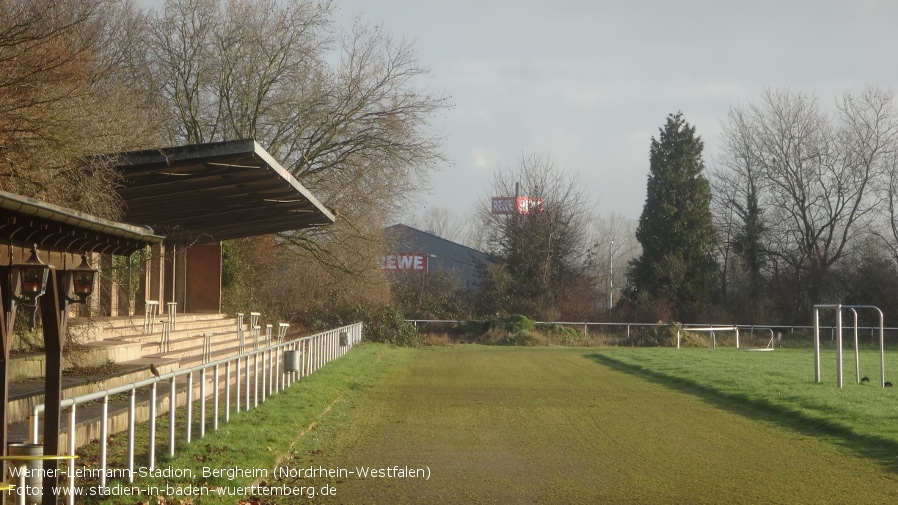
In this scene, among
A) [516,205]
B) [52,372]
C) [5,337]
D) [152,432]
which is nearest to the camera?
[5,337]

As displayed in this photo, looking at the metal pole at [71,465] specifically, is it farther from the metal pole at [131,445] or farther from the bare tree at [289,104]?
the bare tree at [289,104]

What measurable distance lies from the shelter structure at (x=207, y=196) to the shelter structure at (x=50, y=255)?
666cm

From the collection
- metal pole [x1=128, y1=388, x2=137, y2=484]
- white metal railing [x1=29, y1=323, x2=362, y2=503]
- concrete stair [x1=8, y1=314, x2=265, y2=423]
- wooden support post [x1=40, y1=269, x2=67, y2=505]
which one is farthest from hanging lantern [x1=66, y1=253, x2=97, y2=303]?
concrete stair [x1=8, y1=314, x2=265, y2=423]

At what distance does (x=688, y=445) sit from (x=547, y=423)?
2.31 m

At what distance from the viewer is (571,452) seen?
9.96 metres

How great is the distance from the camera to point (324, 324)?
39812mm

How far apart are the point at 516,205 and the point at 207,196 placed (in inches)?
1474

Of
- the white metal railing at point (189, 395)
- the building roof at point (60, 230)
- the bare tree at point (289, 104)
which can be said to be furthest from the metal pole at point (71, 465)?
the bare tree at point (289, 104)

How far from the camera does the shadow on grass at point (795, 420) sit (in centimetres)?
1026

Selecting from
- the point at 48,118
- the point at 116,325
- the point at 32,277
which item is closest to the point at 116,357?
the point at 116,325

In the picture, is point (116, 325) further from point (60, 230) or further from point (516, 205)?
point (516, 205)

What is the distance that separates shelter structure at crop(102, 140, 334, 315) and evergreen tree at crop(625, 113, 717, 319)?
94.0ft

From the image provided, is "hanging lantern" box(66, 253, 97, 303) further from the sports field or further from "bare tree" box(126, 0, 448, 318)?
"bare tree" box(126, 0, 448, 318)

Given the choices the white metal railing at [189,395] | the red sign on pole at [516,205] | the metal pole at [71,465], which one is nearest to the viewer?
the metal pole at [71,465]
